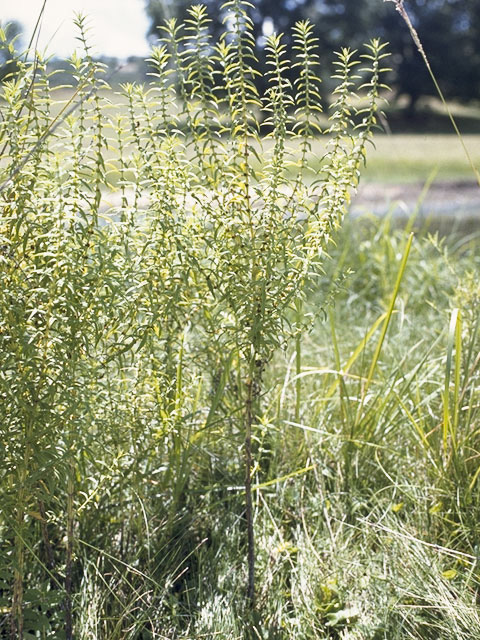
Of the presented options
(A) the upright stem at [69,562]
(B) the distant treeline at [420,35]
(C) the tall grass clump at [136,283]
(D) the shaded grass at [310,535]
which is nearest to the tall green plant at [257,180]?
(C) the tall grass clump at [136,283]

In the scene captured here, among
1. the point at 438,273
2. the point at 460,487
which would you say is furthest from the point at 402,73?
the point at 460,487

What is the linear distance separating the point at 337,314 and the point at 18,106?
100 inches

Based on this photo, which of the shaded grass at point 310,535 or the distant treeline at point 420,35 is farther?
the distant treeline at point 420,35

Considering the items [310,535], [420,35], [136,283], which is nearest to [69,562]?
[136,283]

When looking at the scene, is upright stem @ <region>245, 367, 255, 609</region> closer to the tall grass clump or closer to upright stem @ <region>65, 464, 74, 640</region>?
the tall grass clump

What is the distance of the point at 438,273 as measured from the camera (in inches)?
170

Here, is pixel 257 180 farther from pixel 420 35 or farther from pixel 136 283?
pixel 420 35

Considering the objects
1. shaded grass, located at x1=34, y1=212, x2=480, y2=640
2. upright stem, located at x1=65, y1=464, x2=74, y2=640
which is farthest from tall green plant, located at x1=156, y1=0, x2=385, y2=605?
upright stem, located at x1=65, y1=464, x2=74, y2=640

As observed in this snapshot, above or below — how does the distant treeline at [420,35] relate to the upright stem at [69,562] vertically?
above

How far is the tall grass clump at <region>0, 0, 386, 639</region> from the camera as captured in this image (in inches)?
53.9

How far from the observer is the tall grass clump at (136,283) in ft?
4.49

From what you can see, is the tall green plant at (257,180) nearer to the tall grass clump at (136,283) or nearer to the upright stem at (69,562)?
the tall grass clump at (136,283)

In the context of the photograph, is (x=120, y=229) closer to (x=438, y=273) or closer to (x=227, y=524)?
(x=227, y=524)

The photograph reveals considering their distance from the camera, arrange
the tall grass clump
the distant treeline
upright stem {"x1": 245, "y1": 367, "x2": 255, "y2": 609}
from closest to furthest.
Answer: the tall grass clump, upright stem {"x1": 245, "y1": 367, "x2": 255, "y2": 609}, the distant treeline
